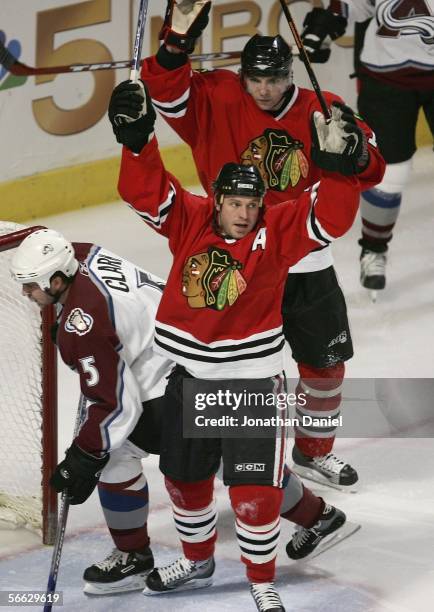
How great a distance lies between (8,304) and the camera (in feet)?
12.5

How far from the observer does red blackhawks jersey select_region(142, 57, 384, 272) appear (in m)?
3.78

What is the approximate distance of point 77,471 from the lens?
10.9ft

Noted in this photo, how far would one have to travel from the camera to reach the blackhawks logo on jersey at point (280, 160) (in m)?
3.79

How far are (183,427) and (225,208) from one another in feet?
1.61

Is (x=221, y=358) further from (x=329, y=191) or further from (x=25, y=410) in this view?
(x=25, y=410)

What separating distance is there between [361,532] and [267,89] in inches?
44.8

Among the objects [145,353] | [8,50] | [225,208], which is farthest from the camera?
[8,50]

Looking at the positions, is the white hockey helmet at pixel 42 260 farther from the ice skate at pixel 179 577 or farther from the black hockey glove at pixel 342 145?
the ice skate at pixel 179 577

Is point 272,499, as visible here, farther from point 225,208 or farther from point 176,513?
point 225,208

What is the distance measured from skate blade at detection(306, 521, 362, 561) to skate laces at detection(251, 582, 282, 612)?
31cm

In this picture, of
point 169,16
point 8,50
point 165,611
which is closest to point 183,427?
point 165,611

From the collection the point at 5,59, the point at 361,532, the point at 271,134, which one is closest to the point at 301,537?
the point at 361,532

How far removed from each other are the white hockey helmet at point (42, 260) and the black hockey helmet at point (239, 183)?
355 millimetres

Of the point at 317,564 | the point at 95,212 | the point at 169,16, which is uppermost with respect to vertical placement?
the point at 169,16
